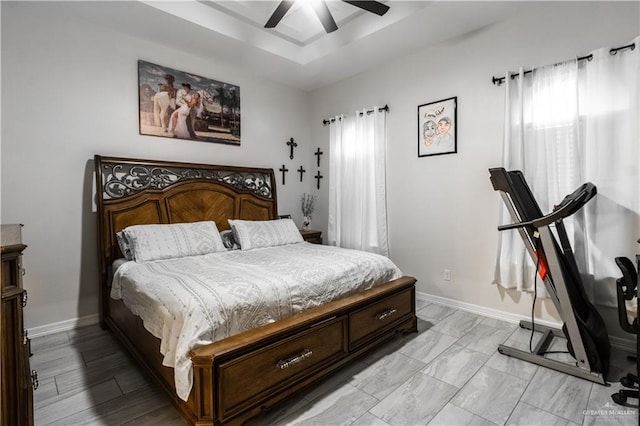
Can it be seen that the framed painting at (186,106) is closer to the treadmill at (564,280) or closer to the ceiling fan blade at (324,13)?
the ceiling fan blade at (324,13)

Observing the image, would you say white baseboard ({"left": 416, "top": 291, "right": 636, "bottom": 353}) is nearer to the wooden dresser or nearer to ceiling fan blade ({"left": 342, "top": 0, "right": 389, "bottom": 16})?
Result: ceiling fan blade ({"left": 342, "top": 0, "right": 389, "bottom": 16})

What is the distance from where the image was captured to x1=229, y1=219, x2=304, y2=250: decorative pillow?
3348 millimetres

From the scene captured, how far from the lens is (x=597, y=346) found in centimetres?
213

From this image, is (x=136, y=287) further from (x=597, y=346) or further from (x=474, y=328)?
(x=597, y=346)

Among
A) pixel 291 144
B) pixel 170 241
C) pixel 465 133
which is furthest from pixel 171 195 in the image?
pixel 465 133

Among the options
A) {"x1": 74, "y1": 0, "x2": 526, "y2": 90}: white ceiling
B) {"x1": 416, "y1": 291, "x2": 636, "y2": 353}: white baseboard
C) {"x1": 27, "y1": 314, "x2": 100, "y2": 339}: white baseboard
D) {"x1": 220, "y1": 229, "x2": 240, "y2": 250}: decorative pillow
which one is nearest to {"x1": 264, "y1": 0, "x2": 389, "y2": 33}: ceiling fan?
{"x1": 74, "y1": 0, "x2": 526, "y2": 90}: white ceiling

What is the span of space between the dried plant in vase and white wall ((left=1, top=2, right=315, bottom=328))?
6.62ft

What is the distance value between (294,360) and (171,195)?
2381mm

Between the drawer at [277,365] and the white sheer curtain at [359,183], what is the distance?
Result: 2.02m

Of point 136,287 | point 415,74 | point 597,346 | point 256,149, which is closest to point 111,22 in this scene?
point 256,149

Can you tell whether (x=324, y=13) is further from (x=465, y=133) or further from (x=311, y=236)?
(x=311, y=236)

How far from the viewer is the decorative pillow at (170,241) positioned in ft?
8.96

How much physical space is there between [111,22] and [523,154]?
4010mm

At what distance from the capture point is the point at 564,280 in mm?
2059
